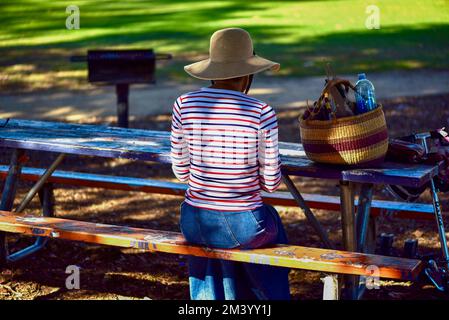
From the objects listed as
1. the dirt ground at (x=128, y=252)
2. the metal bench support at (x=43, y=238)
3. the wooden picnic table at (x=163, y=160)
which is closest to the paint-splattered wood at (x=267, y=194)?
the metal bench support at (x=43, y=238)

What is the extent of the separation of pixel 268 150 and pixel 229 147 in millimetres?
182

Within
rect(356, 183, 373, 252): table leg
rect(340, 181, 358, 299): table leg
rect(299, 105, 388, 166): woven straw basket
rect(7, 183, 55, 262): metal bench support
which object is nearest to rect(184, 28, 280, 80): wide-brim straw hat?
rect(299, 105, 388, 166): woven straw basket

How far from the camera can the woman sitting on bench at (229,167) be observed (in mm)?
4180

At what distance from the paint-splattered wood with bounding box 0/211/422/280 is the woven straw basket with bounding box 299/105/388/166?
475 millimetres

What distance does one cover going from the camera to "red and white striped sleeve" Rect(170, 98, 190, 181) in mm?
4352

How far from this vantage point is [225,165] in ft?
13.8

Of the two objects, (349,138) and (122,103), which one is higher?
(349,138)

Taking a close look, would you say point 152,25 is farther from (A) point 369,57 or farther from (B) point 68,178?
(B) point 68,178

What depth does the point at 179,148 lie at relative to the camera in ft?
14.5

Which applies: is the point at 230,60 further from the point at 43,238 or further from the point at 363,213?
the point at 43,238

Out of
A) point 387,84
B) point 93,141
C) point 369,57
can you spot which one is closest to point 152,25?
point 369,57

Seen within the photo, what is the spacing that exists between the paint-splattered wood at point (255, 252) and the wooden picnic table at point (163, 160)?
384 mm

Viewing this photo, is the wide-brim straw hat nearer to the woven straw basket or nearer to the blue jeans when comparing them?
the woven straw basket

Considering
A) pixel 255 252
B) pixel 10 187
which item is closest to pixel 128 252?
pixel 10 187
